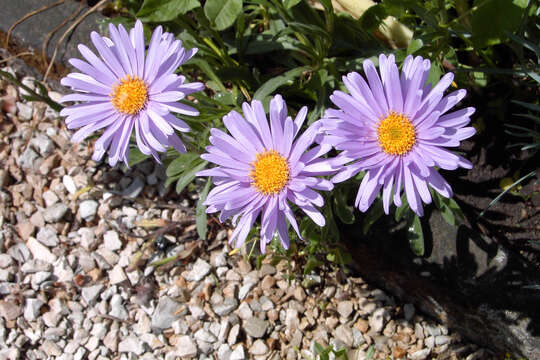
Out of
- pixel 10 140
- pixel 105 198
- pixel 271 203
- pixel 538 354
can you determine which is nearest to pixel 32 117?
pixel 10 140

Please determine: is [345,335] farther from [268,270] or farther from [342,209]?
[342,209]

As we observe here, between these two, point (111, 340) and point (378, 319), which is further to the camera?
point (111, 340)

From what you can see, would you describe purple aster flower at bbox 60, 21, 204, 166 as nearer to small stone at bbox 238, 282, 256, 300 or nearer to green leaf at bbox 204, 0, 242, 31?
green leaf at bbox 204, 0, 242, 31

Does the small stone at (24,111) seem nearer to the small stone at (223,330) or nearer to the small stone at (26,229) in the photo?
the small stone at (26,229)

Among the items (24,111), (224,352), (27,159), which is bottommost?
(224,352)

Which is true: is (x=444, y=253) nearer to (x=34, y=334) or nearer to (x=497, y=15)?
(x=497, y=15)

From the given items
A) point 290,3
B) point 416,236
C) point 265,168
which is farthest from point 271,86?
point 416,236

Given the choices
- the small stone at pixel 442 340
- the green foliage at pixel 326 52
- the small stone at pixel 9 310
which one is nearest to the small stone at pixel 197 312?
the green foliage at pixel 326 52

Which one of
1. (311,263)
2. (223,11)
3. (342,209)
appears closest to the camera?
(223,11)
